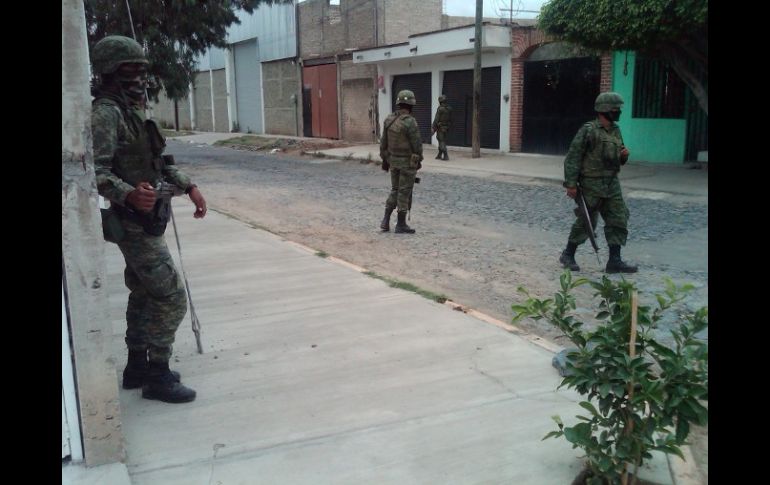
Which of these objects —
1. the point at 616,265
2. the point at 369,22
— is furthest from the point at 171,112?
the point at 616,265

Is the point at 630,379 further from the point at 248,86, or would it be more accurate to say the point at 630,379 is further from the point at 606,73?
the point at 248,86

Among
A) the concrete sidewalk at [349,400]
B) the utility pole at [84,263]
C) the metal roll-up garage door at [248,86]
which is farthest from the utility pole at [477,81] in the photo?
the metal roll-up garage door at [248,86]

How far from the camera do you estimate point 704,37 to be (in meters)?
12.3

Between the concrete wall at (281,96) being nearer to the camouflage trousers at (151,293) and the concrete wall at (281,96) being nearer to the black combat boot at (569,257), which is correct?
the black combat boot at (569,257)

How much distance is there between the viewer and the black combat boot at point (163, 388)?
11.7 feet

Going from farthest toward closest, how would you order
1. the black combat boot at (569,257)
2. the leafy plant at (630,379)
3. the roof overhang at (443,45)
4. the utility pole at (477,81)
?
the roof overhang at (443,45) → the utility pole at (477,81) → the black combat boot at (569,257) → the leafy plant at (630,379)

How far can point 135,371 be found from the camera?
3721 millimetres

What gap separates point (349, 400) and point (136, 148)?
169 cm

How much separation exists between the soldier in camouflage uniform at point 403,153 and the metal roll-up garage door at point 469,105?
1242 cm

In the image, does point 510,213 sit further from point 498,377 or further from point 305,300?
point 498,377

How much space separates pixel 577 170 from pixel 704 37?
7.59m

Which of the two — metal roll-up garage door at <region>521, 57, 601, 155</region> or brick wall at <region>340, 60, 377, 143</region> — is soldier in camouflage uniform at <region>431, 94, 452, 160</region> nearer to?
metal roll-up garage door at <region>521, 57, 601, 155</region>
